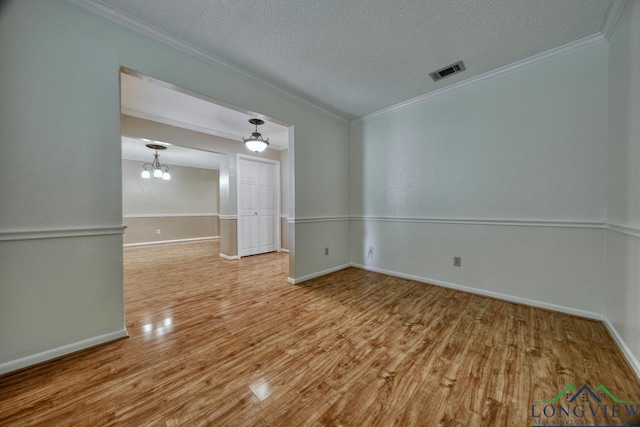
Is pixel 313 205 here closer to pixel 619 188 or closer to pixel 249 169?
pixel 249 169

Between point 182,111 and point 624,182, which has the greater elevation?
point 182,111

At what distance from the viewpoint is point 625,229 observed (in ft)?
5.41

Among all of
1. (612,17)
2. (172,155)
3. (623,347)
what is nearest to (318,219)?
(623,347)

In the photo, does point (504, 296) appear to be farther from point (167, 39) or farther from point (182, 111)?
point (182, 111)

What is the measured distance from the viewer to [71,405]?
4.04 ft

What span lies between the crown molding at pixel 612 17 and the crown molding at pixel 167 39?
2948mm

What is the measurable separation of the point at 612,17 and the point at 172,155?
24.8ft

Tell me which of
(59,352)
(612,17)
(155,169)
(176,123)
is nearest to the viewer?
(59,352)

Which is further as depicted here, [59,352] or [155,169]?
[155,169]

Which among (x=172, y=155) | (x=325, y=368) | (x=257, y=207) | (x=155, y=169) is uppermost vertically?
(x=172, y=155)

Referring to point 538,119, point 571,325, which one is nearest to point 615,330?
point 571,325

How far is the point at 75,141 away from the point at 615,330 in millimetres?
4419

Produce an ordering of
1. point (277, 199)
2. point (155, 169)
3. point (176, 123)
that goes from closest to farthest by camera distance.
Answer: point (176, 123) → point (277, 199) → point (155, 169)

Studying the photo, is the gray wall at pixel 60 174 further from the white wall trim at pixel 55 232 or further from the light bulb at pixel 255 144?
the light bulb at pixel 255 144
